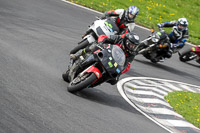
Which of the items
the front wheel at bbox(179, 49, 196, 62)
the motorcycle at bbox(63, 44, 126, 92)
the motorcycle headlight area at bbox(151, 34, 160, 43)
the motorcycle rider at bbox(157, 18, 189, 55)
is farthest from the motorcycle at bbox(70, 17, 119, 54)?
the front wheel at bbox(179, 49, 196, 62)

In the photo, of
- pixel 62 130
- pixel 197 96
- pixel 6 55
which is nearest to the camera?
pixel 62 130

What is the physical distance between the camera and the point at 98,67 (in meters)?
7.11

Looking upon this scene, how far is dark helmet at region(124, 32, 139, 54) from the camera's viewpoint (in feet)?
24.3

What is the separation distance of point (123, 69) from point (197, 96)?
4.20 m

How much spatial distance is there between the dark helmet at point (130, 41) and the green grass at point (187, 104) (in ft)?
6.96

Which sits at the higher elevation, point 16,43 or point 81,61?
point 81,61

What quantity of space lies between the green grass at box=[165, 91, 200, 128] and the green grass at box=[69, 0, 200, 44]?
26.8 feet

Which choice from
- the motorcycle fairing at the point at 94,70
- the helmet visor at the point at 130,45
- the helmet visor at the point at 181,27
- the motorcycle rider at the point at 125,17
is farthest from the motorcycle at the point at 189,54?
the motorcycle fairing at the point at 94,70

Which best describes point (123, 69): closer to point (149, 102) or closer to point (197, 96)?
point (149, 102)

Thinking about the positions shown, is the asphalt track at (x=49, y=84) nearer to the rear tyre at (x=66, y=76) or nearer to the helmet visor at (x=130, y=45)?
the rear tyre at (x=66, y=76)

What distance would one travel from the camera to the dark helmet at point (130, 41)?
7.42 meters

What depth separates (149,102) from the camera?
344 inches

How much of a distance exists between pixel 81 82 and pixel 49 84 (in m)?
0.67

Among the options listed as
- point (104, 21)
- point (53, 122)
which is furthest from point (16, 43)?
point (53, 122)
